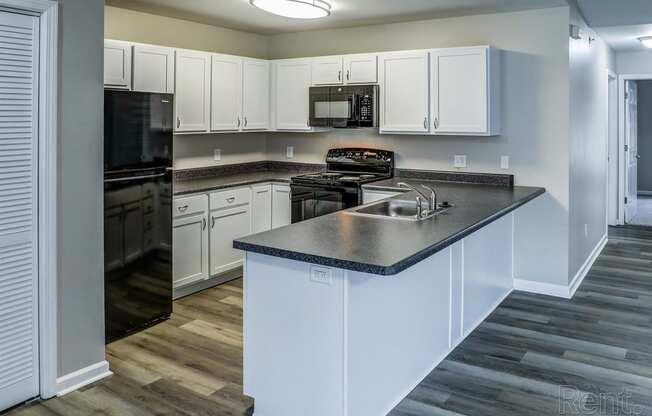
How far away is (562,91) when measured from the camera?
4512 millimetres

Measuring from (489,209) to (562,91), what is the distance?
1.58 metres

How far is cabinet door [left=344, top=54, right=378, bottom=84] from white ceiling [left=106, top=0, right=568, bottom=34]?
337 mm

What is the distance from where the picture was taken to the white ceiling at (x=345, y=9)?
438cm

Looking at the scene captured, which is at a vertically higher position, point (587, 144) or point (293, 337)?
point (587, 144)

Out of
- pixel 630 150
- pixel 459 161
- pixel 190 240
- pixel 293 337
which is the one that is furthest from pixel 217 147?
pixel 630 150

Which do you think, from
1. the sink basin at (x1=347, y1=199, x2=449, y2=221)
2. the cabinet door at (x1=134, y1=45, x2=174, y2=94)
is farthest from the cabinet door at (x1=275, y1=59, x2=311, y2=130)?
the sink basin at (x1=347, y1=199, x2=449, y2=221)

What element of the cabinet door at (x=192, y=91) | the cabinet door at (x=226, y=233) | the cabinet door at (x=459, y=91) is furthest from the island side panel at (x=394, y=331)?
the cabinet door at (x=192, y=91)

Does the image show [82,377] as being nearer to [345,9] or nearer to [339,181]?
[339,181]

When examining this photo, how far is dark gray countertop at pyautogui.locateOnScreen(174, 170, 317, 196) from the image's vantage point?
15.1ft

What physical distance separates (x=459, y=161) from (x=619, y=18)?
189 cm

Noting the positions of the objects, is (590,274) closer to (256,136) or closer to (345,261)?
(256,136)

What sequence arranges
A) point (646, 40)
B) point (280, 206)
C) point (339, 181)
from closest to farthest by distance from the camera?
point (339, 181), point (280, 206), point (646, 40)

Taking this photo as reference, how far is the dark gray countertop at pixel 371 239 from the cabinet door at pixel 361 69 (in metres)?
1.79

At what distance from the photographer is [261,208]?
209 inches
